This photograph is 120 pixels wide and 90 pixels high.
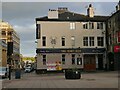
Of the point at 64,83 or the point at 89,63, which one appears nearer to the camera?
the point at 64,83

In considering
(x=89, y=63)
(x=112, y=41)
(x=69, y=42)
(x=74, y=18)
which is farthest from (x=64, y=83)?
(x=74, y=18)

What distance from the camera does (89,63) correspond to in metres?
65.7

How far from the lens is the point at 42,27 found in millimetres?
63969

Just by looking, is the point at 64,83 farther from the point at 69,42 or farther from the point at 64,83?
the point at 69,42

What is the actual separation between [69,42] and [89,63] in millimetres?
5743

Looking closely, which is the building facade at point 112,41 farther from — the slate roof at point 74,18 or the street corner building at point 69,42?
the slate roof at point 74,18

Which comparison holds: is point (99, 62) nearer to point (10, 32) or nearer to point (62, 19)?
point (62, 19)

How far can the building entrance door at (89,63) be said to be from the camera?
215 feet

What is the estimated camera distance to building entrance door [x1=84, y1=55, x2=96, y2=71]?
215 ft

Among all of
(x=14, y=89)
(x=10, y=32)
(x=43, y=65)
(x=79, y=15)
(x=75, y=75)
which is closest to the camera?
(x=14, y=89)

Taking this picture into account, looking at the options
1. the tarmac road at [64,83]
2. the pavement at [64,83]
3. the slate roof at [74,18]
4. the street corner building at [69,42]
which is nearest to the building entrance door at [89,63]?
the street corner building at [69,42]

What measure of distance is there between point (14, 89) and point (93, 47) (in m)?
42.4

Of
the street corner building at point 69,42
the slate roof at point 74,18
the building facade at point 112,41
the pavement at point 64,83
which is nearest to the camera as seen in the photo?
the pavement at point 64,83

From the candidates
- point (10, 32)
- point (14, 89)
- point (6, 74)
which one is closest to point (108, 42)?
point (6, 74)
